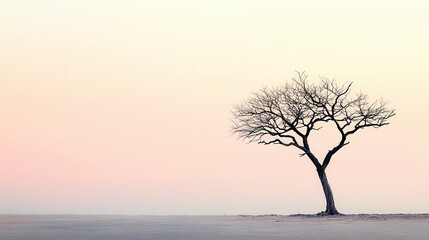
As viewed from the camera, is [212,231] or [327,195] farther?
[327,195]

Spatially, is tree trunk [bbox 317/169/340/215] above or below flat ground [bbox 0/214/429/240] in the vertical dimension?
above

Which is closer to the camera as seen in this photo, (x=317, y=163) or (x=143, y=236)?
(x=143, y=236)

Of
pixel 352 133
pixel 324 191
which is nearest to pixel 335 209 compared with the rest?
pixel 324 191

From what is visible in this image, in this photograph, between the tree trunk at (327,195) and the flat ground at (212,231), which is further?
the tree trunk at (327,195)

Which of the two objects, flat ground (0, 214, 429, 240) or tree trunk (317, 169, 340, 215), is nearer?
flat ground (0, 214, 429, 240)

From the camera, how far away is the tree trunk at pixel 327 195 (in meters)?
47.3

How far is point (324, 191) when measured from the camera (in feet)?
156

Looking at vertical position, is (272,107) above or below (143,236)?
above

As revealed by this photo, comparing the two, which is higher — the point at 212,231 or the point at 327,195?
the point at 327,195

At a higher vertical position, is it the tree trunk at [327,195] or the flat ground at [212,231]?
the tree trunk at [327,195]

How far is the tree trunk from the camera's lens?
4728 cm

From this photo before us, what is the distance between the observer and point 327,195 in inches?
1873

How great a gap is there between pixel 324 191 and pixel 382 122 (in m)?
5.73

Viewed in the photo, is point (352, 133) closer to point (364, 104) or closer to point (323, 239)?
point (364, 104)
